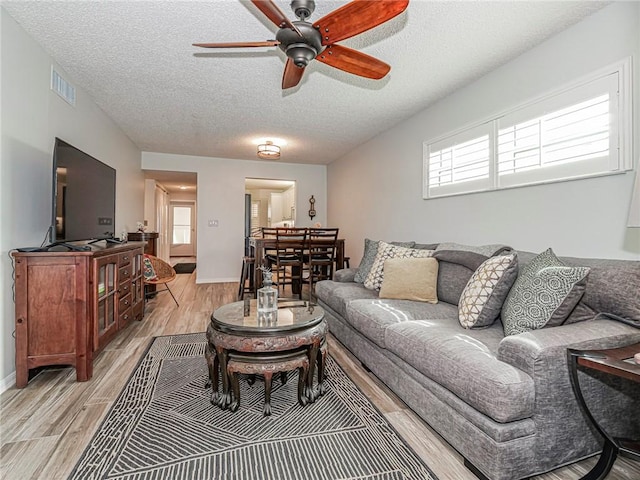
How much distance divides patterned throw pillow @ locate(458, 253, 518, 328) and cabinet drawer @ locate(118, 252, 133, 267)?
2877 mm

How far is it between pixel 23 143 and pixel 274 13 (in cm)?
207

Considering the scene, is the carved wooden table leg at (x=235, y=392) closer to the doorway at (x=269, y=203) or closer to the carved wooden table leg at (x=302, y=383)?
the carved wooden table leg at (x=302, y=383)

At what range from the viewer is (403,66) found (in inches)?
106

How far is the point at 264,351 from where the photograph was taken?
1773 mm

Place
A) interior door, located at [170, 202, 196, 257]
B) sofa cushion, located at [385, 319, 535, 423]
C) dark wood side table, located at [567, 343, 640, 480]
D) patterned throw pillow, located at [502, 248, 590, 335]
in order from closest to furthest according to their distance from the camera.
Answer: dark wood side table, located at [567, 343, 640, 480] → sofa cushion, located at [385, 319, 535, 423] → patterned throw pillow, located at [502, 248, 590, 335] → interior door, located at [170, 202, 196, 257]

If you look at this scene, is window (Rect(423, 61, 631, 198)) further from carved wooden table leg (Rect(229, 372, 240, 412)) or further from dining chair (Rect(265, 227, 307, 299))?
carved wooden table leg (Rect(229, 372, 240, 412))

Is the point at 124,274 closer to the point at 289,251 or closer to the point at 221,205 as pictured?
the point at 289,251

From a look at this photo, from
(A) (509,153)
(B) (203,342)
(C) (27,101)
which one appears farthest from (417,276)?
(C) (27,101)

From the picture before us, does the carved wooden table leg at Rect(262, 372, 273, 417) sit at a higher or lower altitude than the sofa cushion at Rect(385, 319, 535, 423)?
lower

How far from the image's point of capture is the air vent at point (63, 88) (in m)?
2.68

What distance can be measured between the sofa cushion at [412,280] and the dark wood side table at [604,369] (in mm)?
1320

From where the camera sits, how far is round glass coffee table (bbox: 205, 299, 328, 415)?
5.81 ft

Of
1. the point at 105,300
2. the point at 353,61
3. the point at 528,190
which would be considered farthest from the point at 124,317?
the point at 528,190

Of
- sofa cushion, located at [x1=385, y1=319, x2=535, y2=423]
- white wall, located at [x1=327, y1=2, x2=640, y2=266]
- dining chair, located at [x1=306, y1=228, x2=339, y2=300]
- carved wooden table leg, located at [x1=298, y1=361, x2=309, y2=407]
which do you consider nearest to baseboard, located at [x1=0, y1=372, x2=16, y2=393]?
carved wooden table leg, located at [x1=298, y1=361, x2=309, y2=407]
